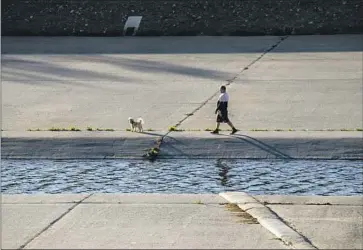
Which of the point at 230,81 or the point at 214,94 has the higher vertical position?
the point at 230,81

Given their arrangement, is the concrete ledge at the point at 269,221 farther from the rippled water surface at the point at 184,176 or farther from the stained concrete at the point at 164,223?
the rippled water surface at the point at 184,176

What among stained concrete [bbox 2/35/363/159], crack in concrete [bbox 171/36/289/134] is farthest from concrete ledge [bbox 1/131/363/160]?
crack in concrete [bbox 171/36/289/134]

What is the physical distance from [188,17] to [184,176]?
21902 millimetres

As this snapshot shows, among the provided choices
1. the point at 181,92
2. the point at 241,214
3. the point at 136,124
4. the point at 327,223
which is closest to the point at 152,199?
the point at 241,214

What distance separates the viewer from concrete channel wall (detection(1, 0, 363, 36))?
3447cm

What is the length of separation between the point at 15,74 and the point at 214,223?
18.0 meters

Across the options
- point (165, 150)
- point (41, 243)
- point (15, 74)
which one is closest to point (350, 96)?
point (165, 150)

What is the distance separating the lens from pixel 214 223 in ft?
30.0

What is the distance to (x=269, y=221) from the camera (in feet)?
30.0

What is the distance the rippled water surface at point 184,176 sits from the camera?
43.4 feet

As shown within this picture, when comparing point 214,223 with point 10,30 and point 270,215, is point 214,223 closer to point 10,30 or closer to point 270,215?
point 270,215

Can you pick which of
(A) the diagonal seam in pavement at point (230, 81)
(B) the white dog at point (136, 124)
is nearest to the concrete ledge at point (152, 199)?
(A) the diagonal seam in pavement at point (230, 81)

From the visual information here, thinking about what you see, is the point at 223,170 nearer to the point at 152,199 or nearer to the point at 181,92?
the point at 152,199

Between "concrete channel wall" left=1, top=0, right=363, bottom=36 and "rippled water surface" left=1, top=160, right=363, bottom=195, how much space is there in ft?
61.4
